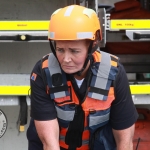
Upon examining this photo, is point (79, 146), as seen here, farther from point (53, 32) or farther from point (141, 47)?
point (141, 47)

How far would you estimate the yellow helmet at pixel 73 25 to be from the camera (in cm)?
195

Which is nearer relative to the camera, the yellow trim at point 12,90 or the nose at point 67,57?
the nose at point 67,57

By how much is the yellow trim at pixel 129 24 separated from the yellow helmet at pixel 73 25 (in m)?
1.09

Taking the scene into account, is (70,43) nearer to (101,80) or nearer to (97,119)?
(101,80)

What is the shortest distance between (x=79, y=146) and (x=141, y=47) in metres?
2.13

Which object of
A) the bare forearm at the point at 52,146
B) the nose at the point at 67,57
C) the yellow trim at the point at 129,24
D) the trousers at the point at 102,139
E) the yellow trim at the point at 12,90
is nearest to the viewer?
the nose at the point at 67,57

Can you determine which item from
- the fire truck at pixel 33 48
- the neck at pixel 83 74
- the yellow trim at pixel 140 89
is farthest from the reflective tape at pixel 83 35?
the yellow trim at pixel 140 89

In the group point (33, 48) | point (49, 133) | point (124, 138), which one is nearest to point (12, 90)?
point (33, 48)

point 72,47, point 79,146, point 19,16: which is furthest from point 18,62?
point 72,47

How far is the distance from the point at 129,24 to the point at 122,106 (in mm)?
1151

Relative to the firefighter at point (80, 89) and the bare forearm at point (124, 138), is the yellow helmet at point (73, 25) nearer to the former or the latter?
the firefighter at point (80, 89)

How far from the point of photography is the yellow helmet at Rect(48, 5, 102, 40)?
195 centimetres

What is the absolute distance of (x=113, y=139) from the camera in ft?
7.43

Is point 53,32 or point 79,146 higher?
point 53,32
